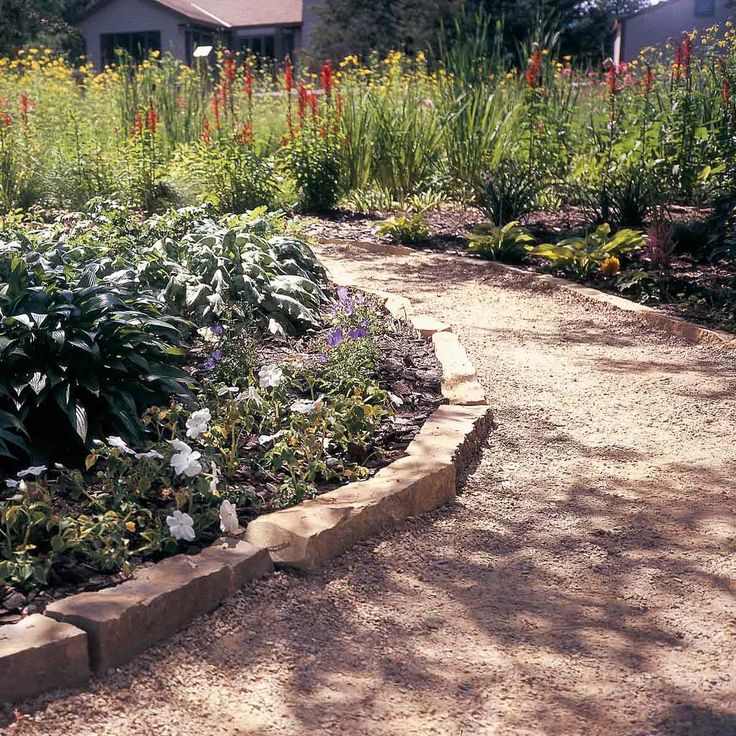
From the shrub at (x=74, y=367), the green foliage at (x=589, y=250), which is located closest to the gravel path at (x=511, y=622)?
the shrub at (x=74, y=367)

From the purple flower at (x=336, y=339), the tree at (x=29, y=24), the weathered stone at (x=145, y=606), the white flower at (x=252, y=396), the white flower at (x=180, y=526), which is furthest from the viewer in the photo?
the tree at (x=29, y=24)

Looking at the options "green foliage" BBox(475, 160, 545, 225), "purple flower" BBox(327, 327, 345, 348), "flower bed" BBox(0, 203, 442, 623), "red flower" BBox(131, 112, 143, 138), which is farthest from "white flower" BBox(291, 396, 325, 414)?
"red flower" BBox(131, 112, 143, 138)

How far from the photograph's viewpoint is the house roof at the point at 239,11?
1368 inches

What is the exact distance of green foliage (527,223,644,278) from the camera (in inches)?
258

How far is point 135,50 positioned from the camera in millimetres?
36188

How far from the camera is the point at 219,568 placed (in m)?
2.50

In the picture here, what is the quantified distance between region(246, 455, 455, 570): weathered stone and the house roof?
3392cm

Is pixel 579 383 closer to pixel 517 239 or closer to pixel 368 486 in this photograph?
pixel 368 486

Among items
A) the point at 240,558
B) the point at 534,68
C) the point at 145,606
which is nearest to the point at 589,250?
the point at 534,68

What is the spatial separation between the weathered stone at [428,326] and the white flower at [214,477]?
7.26 feet

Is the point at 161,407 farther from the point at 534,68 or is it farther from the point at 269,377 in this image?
the point at 534,68

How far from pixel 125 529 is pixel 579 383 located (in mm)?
2542

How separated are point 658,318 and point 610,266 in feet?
3.17

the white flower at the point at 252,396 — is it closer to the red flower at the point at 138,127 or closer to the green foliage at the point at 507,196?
the green foliage at the point at 507,196
